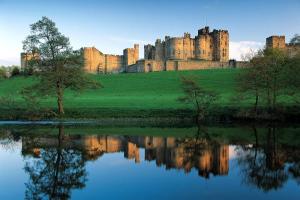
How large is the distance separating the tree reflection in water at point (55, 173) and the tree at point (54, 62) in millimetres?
20642

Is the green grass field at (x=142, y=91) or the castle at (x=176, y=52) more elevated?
the castle at (x=176, y=52)

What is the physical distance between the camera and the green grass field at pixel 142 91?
1939 inches

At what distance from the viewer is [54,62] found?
42156 mm

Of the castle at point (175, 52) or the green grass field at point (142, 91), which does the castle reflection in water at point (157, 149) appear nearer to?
the green grass field at point (142, 91)

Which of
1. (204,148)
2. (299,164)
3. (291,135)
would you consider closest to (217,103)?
(291,135)

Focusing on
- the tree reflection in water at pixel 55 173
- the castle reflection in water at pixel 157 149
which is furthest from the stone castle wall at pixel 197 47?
the tree reflection in water at pixel 55 173

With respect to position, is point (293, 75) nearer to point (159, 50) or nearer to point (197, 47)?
point (197, 47)

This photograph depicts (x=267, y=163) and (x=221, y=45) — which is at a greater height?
(x=221, y=45)

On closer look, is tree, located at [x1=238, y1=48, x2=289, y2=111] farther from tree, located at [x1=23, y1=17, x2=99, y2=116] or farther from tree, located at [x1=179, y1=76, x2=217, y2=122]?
tree, located at [x1=23, y1=17, x2=99, y2=116]

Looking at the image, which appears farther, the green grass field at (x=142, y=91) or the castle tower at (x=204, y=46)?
the castle tower at (x=204, y=46)

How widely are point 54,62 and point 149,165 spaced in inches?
1060

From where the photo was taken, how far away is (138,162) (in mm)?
18531

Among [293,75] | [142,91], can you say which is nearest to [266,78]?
[293,75]

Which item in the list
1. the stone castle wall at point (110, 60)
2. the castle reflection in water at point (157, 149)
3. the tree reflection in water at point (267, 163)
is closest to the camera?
the tree reflection in water at point (267, 163)
